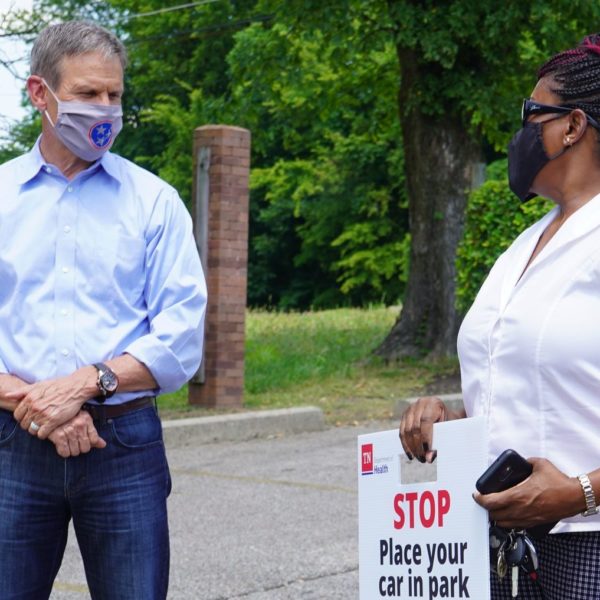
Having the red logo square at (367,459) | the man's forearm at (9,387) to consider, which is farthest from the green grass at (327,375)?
the red logo square at (367,459)

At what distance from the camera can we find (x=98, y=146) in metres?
3.24

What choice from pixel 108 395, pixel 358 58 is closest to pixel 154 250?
pixel 108 395

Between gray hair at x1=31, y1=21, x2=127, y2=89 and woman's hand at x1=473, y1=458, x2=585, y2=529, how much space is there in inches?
60.3

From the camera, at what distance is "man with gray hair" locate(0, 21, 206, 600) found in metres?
3.06

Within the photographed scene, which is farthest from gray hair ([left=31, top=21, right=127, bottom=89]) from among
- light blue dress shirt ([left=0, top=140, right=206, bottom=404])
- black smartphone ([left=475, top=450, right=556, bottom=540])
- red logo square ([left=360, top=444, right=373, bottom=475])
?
black smartphone ([left=475, top=450, right=556, bottom=540])

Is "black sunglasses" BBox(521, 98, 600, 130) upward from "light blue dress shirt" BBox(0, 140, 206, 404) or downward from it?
upward

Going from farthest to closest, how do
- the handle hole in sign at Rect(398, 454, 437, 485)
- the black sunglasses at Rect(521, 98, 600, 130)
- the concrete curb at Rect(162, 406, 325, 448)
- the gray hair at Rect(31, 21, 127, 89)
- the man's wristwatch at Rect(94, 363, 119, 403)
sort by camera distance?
the concrete curb at Rect(162, 406, 325, 448), the handle hole in sign at Rect(398, 454, 437, 485), the gray hair at Rect(31, 21, 127, 89), the man's wristwatch at Rect(94, 363, 119, 403), the black sunglasses at Rect(521, 98, 600, 130)

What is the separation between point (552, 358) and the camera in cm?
258

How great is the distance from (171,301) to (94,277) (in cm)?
20

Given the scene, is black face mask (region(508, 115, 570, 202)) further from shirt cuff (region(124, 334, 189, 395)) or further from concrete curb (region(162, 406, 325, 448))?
concrete curb (region(162, 406, 325, 448))

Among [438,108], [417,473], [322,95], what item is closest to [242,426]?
[417,473]

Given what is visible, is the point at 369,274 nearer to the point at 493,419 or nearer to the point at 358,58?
the point at 358,58

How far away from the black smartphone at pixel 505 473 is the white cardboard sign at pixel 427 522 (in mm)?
55

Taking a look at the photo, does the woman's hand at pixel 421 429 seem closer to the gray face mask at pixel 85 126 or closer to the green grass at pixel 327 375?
the gray face mask at pixel 85 126
